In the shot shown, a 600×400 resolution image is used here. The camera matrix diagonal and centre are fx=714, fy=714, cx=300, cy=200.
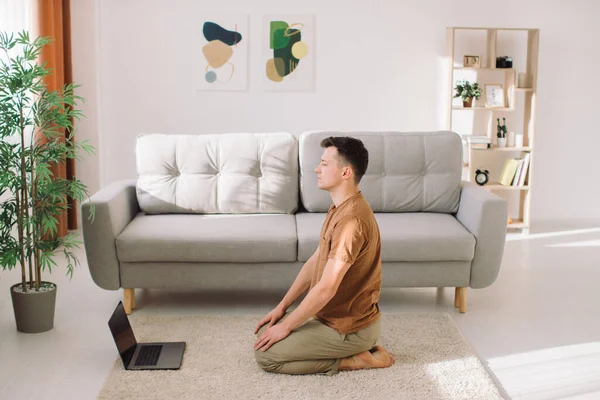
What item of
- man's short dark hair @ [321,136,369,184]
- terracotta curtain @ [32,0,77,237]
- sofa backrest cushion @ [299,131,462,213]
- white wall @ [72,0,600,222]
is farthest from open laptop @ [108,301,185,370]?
white wall @ [72,0,600,222]

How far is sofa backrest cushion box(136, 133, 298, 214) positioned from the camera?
155 inches

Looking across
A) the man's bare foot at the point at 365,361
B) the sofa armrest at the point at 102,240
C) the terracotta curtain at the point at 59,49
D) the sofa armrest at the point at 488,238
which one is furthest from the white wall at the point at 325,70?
the man's bare foot at the point at 365,361

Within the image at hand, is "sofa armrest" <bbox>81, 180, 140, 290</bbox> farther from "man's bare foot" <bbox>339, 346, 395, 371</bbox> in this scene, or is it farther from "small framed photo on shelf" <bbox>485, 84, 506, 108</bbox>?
"small framed photo on shelf" <bbox>485, 84, 506, 108</bbox>

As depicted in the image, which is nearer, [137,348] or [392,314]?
[137,348]

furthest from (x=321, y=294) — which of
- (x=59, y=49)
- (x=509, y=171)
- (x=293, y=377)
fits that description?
(x=509, y=171)

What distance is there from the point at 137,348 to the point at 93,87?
301 centimetres

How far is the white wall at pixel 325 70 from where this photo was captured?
5.59m

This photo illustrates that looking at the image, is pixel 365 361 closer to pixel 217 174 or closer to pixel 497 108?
pixel 217 174

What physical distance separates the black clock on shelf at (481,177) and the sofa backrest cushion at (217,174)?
7.05ft

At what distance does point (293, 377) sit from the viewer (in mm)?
2785

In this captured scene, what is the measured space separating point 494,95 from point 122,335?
3833 mm

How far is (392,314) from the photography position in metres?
3.54

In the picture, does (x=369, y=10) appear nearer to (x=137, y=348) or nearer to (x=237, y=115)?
(x=237, y=115)

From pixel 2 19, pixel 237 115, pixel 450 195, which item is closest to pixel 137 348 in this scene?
pixel 450 195
